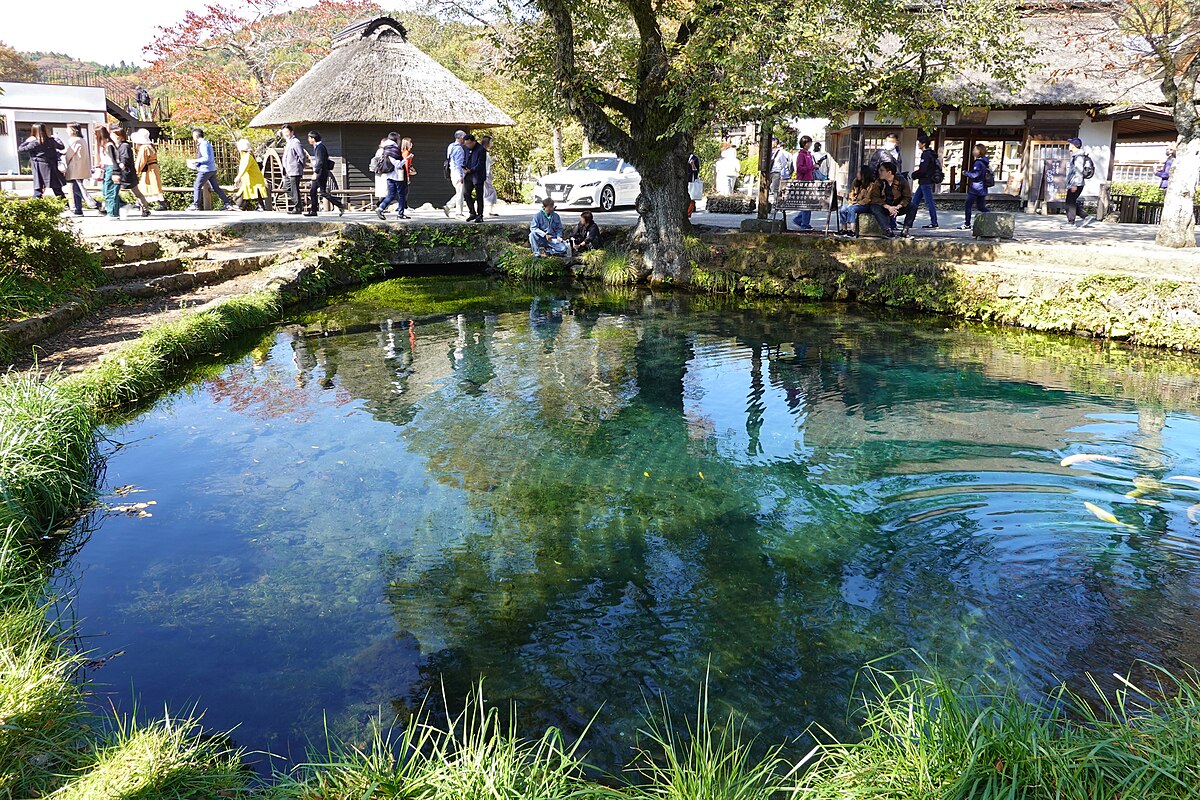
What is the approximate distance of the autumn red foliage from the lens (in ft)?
86.7

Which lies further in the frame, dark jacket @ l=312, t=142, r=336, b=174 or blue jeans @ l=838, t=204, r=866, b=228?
dark jacket @ l=312, t=142, r=336, b=174

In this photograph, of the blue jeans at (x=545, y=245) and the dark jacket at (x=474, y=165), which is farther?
the dark jacket at (x=474, y=165)

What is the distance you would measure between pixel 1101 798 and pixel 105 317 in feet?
35.4

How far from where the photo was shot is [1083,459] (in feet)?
22.8

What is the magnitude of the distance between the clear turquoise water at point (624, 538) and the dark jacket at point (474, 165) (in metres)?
7.71

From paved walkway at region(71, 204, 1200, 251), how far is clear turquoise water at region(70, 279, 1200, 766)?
5414 mm

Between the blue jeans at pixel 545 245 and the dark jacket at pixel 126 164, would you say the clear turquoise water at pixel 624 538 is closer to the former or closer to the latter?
the blue jeans at pixel 545 245

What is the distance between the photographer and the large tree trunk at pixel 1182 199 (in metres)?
12.5

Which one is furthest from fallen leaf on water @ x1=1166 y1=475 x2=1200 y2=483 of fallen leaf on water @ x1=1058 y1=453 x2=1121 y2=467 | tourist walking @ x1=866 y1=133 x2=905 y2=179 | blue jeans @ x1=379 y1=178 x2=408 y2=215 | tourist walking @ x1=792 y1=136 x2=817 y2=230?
blue jeans @ x1=379 y1=178 x2=408 y2=215

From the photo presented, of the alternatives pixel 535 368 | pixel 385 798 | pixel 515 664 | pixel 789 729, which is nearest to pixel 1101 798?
pixel 789 729

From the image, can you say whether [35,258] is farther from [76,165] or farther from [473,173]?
[76,165]

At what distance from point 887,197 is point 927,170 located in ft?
4.03

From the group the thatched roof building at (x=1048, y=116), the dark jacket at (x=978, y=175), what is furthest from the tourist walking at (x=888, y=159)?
the thatched roof building at (x=1048, y=116)

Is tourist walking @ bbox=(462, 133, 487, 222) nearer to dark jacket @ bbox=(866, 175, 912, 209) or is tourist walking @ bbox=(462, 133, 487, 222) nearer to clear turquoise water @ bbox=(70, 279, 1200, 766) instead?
dark jacket @ bbox=(866, 175, 912, 209)
